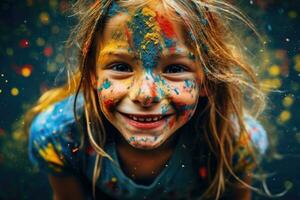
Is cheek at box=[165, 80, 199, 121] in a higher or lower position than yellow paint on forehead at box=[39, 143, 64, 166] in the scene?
higher

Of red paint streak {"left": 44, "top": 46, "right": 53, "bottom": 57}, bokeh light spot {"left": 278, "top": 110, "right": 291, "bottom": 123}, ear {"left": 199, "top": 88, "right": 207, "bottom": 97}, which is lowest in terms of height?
bokeh light spot {"left": 278, "top": 110, "right": 291, "bottom": 123}

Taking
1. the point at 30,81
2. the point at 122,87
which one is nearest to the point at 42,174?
the point at 30,81

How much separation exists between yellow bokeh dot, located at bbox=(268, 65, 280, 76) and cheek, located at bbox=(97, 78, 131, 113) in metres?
0.76

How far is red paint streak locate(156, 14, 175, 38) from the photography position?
106cm

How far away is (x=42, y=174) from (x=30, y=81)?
11.5 inches

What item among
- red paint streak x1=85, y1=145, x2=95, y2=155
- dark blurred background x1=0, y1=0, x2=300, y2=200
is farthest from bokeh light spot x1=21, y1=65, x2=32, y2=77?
red paint streak x1=85, y1=145, x2=95, y2=155

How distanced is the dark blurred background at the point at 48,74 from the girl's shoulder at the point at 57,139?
312 millimetres

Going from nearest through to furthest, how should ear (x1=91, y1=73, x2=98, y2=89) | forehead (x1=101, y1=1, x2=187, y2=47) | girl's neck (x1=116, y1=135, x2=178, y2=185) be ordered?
forehead (x1=101, y1=1, x2=187, y2=47) < ear (x1=91, y1=73, x2=98, y2=89) < girl's neck (x1=116, y1=135, x2=178, y2=185)

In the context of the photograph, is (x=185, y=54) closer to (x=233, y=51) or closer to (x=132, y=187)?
(x=233, y=51)

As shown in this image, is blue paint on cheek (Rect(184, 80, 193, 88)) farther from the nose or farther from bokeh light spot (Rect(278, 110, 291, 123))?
bokeh light spot (Rect(278, 110, 291, 123))

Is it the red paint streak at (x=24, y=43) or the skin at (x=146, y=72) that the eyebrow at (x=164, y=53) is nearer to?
the skin at (x=146, y=72)

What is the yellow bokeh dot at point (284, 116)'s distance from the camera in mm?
1701

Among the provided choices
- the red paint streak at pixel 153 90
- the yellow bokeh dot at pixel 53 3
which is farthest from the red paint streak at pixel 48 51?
the red paint streak at pixel 153 90

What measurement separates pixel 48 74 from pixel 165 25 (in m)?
0.67
